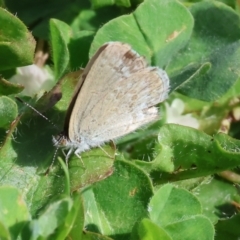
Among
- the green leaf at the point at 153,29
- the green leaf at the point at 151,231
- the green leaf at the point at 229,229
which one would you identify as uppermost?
the green leaf at the point at 153,29

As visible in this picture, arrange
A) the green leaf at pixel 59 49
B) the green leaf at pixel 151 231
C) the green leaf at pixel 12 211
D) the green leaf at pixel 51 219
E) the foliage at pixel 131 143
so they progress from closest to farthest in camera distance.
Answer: the green leaf at pixel 51 219 → the green leaf at pixel 12 211 → the green leaf at pixel 151 231 → the foliage at pixel 131 143 → the green leaf at pixel 59 49

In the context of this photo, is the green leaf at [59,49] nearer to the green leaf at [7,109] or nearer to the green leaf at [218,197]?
the green leaf at [7,109]

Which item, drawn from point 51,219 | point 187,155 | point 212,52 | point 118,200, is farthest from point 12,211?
point 212,52

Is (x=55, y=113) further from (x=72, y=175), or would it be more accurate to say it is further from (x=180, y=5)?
(x=180, y=5)

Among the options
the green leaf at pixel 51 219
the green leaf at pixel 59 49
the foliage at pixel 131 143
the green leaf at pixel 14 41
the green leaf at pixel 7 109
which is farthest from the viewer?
the green leaf at pixel 59 49

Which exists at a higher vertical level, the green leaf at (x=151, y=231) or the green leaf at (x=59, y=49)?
the green leaf at (x=59, y=49)

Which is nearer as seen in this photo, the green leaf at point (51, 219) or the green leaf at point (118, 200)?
the green leaf at point (51, 219)

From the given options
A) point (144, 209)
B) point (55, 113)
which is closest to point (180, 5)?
point (55, 113)

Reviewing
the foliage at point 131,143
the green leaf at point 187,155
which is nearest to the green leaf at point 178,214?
the foliage at point 131,143

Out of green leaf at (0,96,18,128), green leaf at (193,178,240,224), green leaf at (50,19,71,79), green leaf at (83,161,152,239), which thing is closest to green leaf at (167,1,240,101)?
green leaf at (193,178,240,224)
